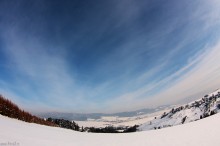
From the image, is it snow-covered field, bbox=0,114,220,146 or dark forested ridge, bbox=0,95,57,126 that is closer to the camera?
snow-covered field, bbox=0,114,220,146

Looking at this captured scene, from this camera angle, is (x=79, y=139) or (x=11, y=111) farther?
(x=11, y=111)

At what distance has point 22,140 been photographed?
220 inches

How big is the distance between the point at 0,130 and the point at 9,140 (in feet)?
2.97

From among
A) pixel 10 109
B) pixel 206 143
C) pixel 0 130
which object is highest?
pixel 10 109

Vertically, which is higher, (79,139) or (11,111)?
(11,111)

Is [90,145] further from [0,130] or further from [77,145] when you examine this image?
[0,130]

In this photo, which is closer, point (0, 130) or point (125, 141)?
point (0, 130)

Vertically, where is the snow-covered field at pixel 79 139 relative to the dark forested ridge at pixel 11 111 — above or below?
below

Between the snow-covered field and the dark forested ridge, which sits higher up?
the dark forested ridge

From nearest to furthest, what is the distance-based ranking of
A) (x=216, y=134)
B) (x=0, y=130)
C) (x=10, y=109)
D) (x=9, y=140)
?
(x=9, y=140) → (x=0, y=130) → (x=216, y=134) → (x=10, y=109)

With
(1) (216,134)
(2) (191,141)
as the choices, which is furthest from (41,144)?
(1) (216,134)

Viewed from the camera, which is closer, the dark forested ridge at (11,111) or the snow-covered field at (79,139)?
the snow-covered field at (79,139)

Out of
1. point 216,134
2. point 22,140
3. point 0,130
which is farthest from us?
point 216,134

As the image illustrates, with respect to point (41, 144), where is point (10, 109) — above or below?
above
